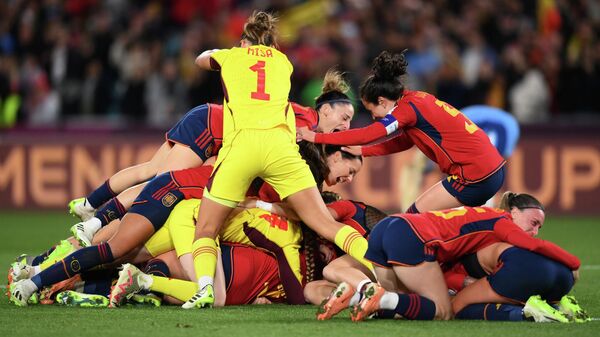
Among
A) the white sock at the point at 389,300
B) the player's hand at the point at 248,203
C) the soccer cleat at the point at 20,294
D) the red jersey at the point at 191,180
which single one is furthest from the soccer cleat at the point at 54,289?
the white sock at the point at 389,300

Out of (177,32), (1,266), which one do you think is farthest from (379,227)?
(177,32)

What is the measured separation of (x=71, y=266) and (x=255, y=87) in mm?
1692

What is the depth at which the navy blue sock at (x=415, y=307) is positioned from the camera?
241 inches

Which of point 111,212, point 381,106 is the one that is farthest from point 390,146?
point 111,212

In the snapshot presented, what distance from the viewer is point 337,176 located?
8133mm

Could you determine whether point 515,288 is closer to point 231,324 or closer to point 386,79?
point 231,324

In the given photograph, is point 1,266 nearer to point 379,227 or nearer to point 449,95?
point 379,227

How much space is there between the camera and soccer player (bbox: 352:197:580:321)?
6.13m

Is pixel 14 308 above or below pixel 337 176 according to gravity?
below

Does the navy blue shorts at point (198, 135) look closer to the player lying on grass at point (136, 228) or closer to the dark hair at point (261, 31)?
the player lying on grass at point (136, 228)

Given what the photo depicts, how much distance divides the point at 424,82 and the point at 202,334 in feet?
32.0

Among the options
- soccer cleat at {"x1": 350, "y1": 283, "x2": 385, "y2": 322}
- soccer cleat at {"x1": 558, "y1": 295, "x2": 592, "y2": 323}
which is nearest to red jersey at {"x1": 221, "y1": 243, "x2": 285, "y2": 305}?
soccer cleat at {"x1": 350, "y1": 283, "x2": 385, "y2": 322}

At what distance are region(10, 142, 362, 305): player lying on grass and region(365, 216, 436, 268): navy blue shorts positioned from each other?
78 centimetres

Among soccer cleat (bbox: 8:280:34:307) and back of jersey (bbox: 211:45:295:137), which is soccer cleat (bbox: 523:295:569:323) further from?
soccer cleat (bbox: 8:280:34:307)
